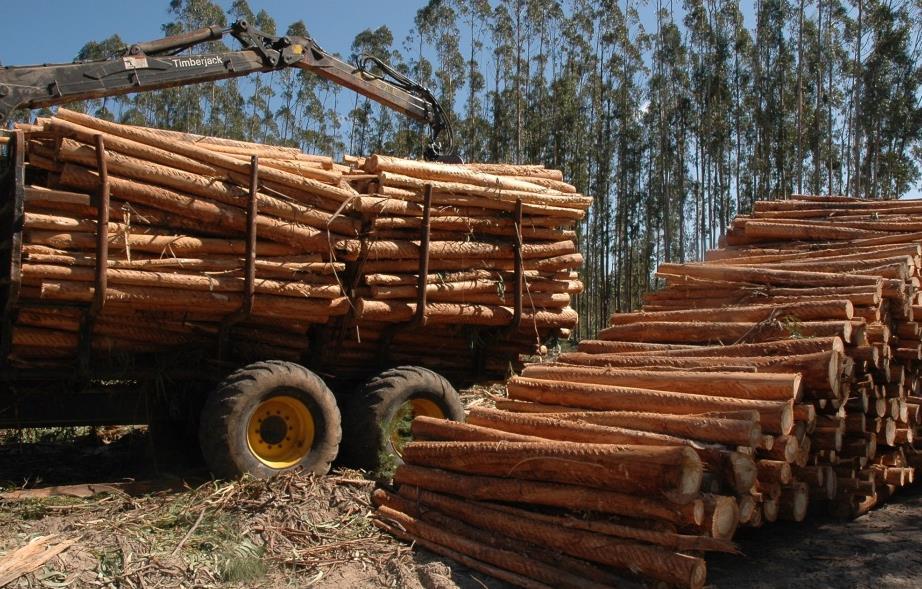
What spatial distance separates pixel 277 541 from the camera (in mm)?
5648

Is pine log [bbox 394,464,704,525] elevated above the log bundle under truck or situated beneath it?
situated beneath

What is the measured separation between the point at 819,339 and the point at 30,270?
5.70 m

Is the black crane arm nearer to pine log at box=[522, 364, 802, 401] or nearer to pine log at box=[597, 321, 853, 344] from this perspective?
pine log at box=[597, 321, 853, 344]

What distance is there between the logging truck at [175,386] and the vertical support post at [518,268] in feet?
3.81

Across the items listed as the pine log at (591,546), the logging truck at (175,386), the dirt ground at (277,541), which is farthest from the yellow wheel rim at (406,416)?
the pine log at (591,546)

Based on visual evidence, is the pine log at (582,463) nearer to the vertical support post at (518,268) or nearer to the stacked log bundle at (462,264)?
the stacked log bundle at (462,264)

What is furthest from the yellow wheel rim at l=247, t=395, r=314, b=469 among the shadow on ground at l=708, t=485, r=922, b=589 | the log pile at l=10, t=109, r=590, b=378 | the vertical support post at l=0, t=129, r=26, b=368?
the shadow on ground at l=708, t=485, r=922, b=589

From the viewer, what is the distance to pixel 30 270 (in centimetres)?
584

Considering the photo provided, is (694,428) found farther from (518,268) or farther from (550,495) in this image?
(518,268)

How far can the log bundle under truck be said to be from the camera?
20.3 feet

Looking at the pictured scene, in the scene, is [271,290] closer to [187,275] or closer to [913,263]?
[187,275]

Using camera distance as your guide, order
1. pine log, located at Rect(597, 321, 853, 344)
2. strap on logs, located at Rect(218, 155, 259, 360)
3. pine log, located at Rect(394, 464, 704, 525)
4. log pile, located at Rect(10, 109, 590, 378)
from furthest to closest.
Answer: strap on logs, located at Rect(218, 155, 259, 360), log pile, located at Rect(10, 109, 590, 378), pine log, located at Rect(597, 321, 853, 344), pine log, located at Rect(394, 464, 704, 525)

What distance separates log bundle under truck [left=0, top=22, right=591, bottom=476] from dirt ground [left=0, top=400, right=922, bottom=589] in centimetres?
51

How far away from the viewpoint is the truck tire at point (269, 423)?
21.4ft
